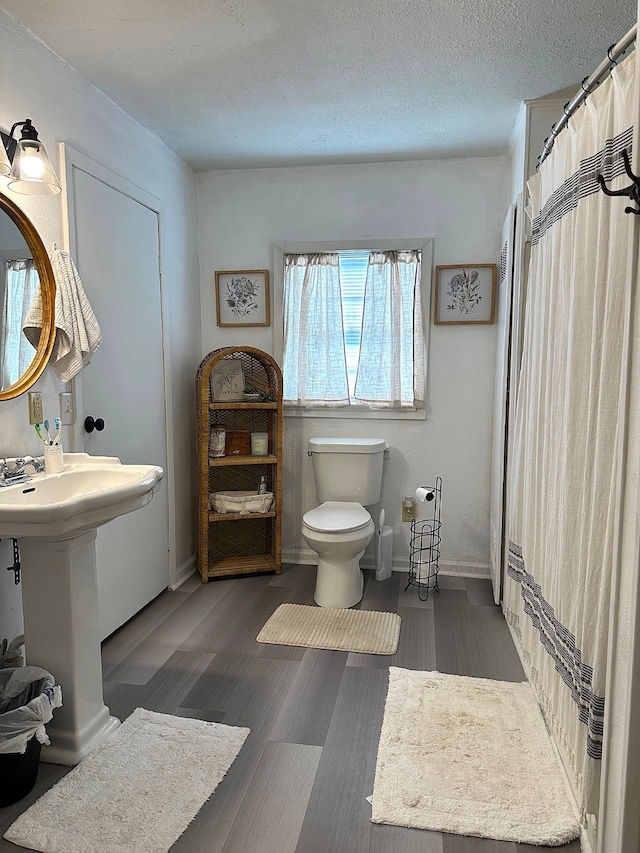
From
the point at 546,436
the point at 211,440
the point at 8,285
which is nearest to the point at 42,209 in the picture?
the point at 8,285

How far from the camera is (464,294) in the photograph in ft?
11.4

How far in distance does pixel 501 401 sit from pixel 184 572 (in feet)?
6.75

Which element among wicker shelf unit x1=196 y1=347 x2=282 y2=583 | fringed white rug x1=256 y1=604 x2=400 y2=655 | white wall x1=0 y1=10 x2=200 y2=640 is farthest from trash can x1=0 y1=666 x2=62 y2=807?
wicker shelf unit x1=196 y1=347 x2=282 y2=583

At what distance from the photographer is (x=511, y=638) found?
2801 millimetres

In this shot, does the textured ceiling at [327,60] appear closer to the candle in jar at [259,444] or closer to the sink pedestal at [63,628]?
the candle in jar at [259,444]

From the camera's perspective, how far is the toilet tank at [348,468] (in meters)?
3.43

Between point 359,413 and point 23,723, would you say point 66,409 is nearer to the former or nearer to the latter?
point 23,723

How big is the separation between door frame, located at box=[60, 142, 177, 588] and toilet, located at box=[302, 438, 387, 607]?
2.65 ft

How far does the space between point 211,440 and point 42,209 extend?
5.32 feet

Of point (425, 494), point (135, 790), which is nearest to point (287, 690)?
point (135, 790)

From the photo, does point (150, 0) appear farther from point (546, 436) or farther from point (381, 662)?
point (381, 662)

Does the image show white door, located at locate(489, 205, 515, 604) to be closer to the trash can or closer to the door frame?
the door frame

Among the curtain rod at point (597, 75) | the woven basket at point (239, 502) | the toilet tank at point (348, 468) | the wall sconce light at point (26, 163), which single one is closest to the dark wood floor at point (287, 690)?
the woven basket at point (239, 502)

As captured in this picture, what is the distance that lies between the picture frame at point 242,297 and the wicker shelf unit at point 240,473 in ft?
0.78
